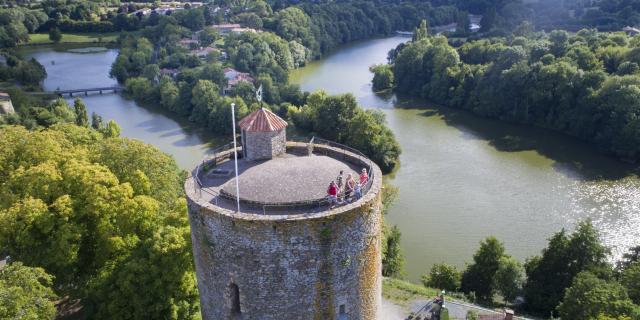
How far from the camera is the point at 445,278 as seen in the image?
85.3 feet

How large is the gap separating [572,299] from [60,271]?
19726mm

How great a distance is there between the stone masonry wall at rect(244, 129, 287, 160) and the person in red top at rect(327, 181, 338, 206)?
2551mm

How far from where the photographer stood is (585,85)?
48469 millimetres

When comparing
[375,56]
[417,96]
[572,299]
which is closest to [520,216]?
[572,299]

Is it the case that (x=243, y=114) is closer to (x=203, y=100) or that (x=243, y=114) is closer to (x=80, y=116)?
(x=203, y=100)

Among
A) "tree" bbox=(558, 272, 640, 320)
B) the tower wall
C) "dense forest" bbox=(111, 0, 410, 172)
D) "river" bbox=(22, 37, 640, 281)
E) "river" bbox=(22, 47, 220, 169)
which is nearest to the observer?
the tower wall

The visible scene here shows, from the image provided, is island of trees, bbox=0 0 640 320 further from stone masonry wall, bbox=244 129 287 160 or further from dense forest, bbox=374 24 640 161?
stone masonry wall, bbox=244 129 287 160

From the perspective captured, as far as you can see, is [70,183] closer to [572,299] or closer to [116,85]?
[572,299]

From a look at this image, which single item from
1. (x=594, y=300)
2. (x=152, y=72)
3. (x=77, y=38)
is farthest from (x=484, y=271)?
(x=77, y=38)

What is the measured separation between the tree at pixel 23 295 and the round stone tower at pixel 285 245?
6.17 meters

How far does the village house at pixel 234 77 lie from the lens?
59928 millimetres

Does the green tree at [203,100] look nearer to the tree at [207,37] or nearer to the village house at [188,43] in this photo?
the village house at [188,43]

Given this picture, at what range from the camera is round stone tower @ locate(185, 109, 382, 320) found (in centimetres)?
1134

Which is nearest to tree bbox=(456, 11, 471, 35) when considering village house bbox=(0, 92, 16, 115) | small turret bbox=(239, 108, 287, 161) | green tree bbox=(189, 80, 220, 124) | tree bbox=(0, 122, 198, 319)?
green tree bbox=(189, 80, 220, 124)
